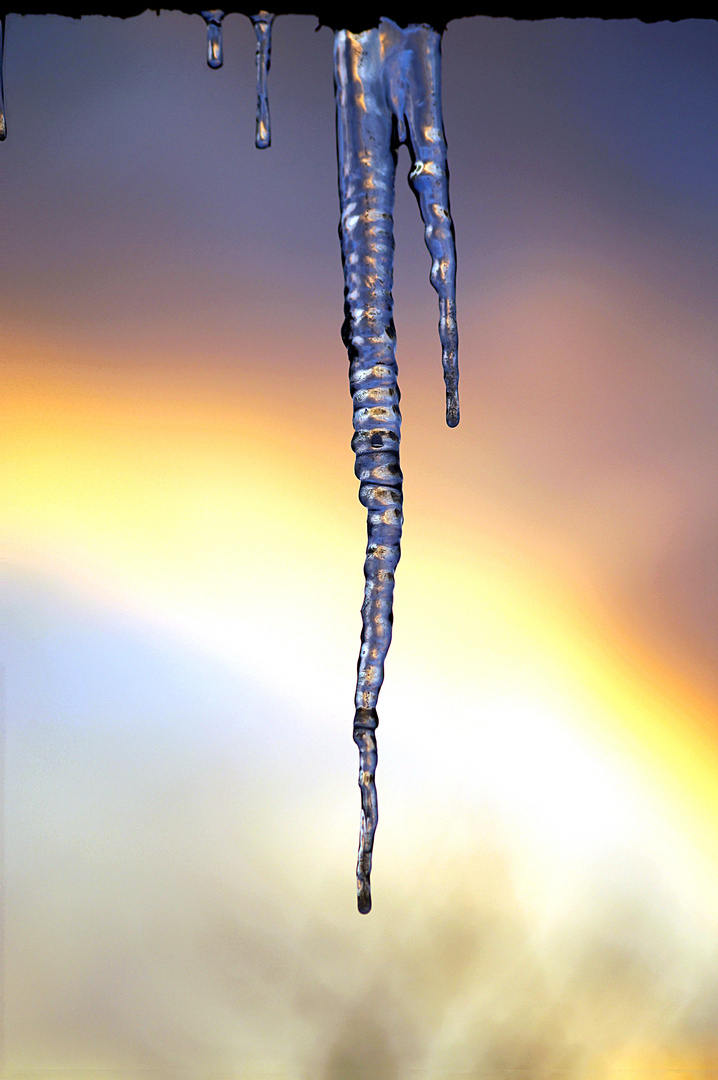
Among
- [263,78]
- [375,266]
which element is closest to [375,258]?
[375,266]

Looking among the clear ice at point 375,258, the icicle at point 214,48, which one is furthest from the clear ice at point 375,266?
the icicle at point 214,48

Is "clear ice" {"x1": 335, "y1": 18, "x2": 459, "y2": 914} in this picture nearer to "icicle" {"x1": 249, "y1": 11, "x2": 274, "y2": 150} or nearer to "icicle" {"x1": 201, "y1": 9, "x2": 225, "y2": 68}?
"icicle" {"x1": 249, "y1": 11, "x2": 274, "y2": 150}

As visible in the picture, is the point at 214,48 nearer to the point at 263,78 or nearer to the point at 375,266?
the point at 263,78

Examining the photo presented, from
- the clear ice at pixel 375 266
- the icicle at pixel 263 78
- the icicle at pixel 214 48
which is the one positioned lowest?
the clear ice at pixel 375 266

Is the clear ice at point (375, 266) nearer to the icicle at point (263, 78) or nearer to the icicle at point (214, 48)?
the icicle at point (263, 78)

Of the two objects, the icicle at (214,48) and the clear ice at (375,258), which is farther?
the icicle at (214,48)

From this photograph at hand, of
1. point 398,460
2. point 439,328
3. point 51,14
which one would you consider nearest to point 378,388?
point 398,460
